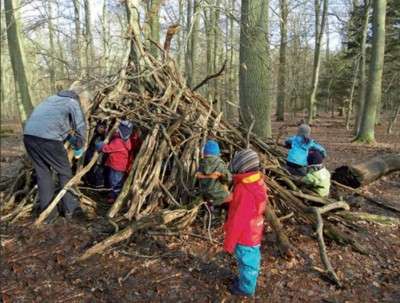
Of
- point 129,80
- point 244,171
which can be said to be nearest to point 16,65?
point 129,80

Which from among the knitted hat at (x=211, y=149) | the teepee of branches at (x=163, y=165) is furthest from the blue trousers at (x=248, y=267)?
the knitted hat at (x=211, y=149)

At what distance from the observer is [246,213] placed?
3391 millimetres

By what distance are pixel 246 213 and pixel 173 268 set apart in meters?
1.06

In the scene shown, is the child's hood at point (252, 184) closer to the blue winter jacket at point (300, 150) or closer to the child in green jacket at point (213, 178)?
the child in green jacket at point (213, 178)

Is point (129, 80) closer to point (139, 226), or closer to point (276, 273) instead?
point (139, 226)

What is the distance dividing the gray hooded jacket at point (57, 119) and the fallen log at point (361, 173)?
4181mm

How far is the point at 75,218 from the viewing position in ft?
16.9

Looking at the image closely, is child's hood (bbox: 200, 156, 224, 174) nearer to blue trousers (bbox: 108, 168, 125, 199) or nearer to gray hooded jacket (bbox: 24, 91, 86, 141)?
blue trousers (bbox: 108, 168, 125, 199)

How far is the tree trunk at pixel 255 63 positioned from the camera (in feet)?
26.0

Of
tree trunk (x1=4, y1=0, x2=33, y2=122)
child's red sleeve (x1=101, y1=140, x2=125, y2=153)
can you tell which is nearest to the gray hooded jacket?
child's red sleeve (x1=101, y1=140, x2=125, y2=153)

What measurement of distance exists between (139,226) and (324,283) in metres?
2.02

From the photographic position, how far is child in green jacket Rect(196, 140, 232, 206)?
473 cm

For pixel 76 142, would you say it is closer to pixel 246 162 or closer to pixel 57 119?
pixel 57 119

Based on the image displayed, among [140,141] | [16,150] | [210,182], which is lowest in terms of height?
[16,150]
